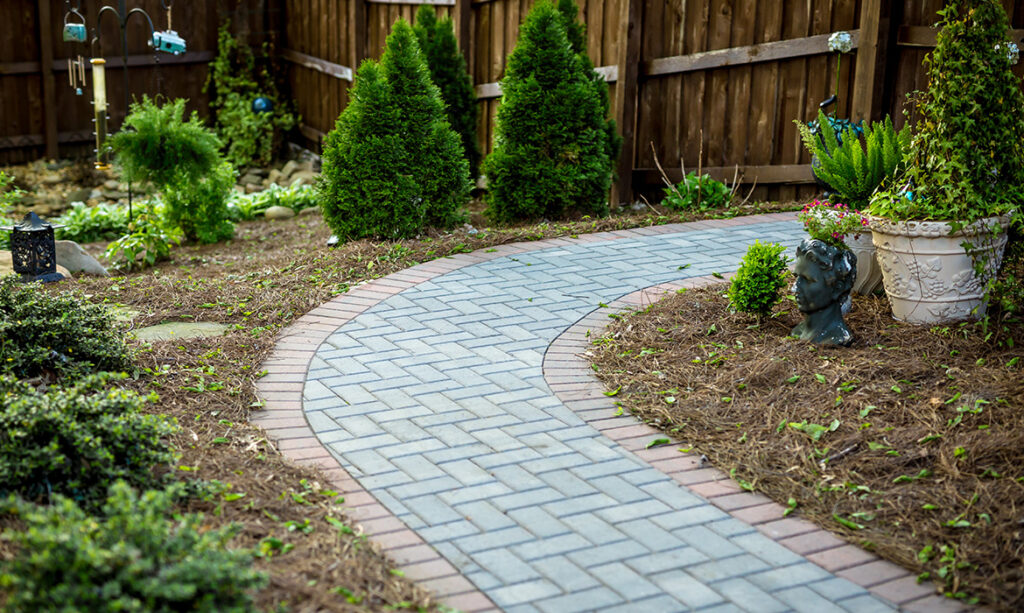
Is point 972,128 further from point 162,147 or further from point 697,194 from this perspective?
point 162,147

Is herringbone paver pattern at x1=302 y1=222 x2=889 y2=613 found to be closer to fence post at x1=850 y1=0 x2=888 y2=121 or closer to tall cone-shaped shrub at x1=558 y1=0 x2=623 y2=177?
fence post at x1=850 y1=0 x2=888 y2=121

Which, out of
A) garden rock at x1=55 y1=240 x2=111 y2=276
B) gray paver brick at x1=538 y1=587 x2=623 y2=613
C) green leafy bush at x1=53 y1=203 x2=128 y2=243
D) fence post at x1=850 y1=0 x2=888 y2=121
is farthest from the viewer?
green leafy bush at x1=53 y1=203 x2=128 y2=243

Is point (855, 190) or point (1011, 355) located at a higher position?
point (855, 190)

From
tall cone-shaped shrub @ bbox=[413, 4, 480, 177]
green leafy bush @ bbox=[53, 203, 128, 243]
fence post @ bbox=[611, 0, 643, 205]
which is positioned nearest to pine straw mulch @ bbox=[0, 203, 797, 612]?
fence post @ bbox=[611, 0, 643, 205]

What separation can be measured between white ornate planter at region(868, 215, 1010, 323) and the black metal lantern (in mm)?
5442

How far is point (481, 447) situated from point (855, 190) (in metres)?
2.96

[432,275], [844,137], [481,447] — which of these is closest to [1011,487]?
[481,447]

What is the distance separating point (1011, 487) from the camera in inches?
151

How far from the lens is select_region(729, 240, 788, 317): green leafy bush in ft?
18.1

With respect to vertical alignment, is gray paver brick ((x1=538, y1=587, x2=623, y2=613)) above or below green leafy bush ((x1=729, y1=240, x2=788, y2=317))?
below

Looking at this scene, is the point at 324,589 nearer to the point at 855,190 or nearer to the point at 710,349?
the point at 710,349

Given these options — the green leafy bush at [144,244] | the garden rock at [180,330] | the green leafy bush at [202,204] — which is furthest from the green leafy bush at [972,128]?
the green leafy bush at [202,204]

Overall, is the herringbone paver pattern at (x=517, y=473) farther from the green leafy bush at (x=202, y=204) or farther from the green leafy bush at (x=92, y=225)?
the green leafy bush at (x=92, y=225)

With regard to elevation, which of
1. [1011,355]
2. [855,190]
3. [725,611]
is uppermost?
[855,190]
